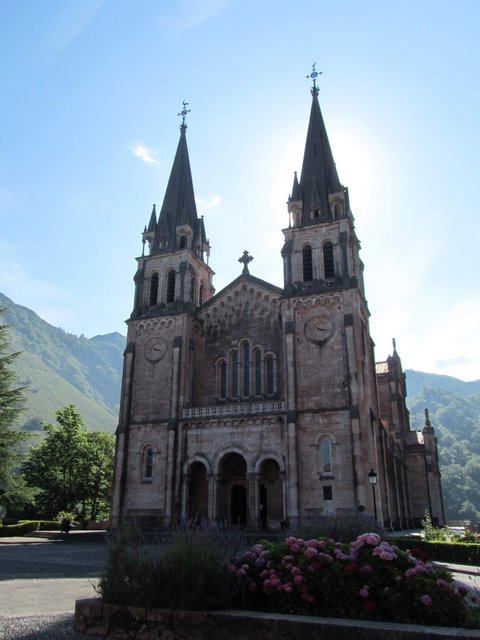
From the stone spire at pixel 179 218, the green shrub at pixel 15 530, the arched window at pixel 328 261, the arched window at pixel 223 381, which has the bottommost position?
the green shrub at pixel 15 530

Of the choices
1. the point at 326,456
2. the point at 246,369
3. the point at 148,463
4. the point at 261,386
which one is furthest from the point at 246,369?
the point at 148,463

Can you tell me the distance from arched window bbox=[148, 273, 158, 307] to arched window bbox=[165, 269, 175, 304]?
1.18 metres

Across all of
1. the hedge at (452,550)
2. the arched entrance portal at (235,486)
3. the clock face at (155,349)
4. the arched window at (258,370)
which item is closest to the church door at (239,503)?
the arched entrance portal at (235,486)

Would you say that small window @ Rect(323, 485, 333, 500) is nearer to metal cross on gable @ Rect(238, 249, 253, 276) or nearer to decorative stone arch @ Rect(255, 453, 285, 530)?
decorative stone arch @ Rect(255, 453, 285, 530)

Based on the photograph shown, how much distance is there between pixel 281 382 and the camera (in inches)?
1506

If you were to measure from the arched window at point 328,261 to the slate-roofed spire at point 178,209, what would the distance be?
1220 centimetres

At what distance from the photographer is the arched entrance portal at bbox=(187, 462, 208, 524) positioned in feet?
122

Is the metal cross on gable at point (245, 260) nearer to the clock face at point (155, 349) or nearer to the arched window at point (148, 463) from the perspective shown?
the clock face at point (155, 349)

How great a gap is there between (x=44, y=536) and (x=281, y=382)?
2109cm

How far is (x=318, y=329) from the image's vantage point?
36.7m

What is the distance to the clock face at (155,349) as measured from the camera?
40.8m

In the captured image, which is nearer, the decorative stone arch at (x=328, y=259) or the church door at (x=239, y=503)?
the church door at (x=239, y=503)

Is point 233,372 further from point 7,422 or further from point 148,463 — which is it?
point 7,422

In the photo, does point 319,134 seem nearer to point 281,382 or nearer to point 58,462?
point 281,382
